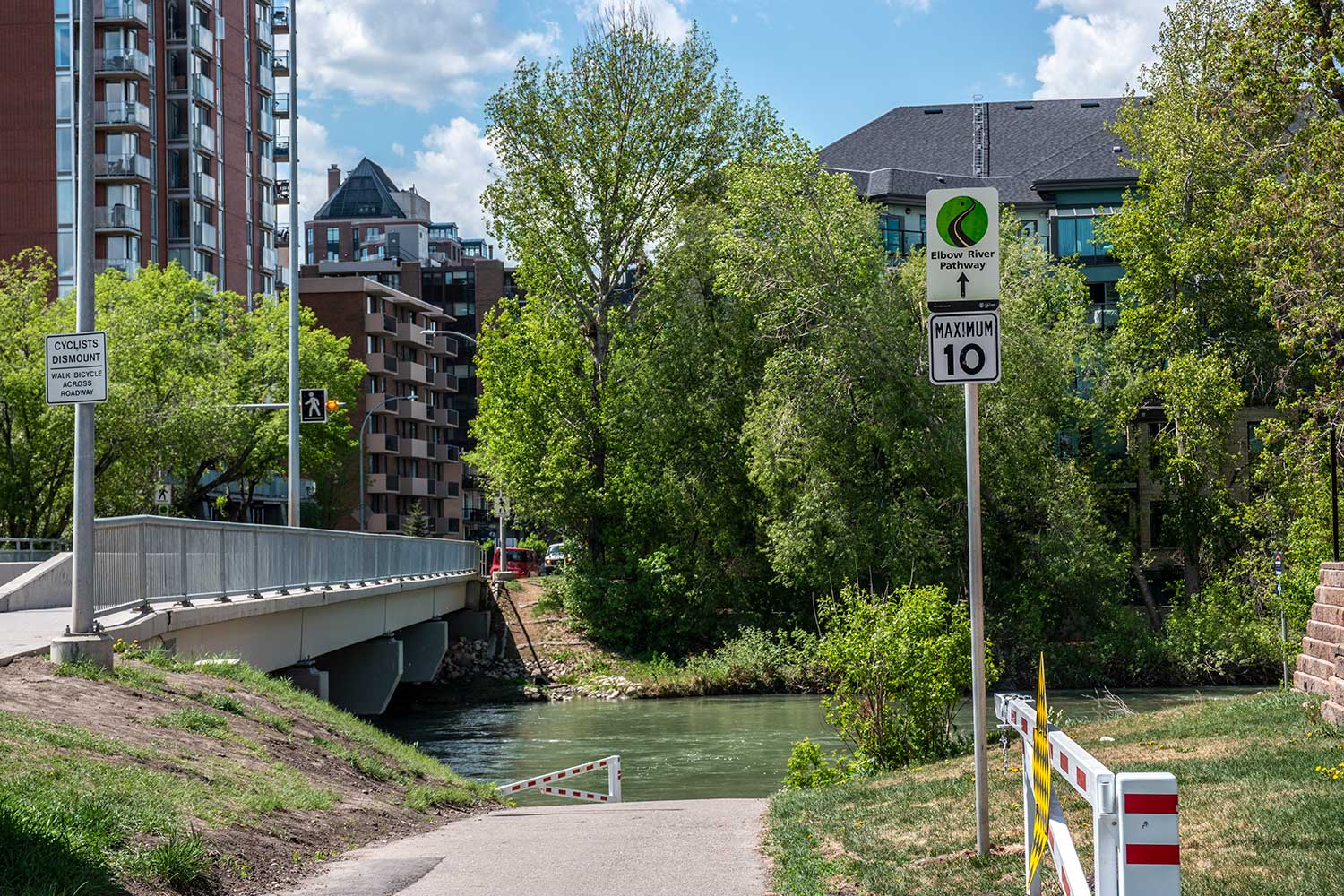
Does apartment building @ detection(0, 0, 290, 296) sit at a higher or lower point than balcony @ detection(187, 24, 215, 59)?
lower

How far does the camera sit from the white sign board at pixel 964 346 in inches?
348

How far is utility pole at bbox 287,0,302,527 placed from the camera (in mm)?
34281

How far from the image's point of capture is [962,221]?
909cm

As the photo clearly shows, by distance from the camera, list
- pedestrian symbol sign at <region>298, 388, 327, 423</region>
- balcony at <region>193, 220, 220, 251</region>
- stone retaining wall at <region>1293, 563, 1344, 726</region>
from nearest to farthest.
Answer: stone retaining wall at <region>1293, 563, 1344, 726</region>, pedestrian symbol sign at <region>298, 388, 327, 423</region>, balcony at <region>193, 220, 220, 251</region>

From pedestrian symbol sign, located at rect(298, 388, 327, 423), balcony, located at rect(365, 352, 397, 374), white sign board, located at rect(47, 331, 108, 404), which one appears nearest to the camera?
Result: white sign board, located at rect(47, 331, 108, 404)

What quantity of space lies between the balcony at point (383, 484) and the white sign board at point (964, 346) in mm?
93660

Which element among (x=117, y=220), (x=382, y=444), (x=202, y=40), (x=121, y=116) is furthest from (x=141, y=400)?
(x=382, y=444)

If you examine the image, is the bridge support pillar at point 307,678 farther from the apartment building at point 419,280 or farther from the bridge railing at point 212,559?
the apartment building at point 419,280

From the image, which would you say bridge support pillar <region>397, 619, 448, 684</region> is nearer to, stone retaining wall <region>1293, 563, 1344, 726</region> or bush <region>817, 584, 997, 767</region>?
bush <region>817, 584, 997, 767</region>

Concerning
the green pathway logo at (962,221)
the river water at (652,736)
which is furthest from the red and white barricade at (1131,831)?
the river water at (652,736)

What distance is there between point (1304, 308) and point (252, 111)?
74.6 meters

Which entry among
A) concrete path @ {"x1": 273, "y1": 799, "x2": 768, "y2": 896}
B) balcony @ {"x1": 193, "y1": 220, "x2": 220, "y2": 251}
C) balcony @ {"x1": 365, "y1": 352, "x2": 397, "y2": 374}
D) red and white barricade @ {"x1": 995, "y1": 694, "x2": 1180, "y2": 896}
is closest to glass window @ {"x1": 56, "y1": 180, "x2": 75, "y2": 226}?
balcony @ {"x1": 193, "y1": 220, "x2": 220, "y2": 251}

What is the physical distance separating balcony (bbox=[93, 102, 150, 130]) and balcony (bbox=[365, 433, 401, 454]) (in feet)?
101

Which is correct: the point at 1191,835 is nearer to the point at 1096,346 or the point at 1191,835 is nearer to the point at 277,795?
the point at 277,795
